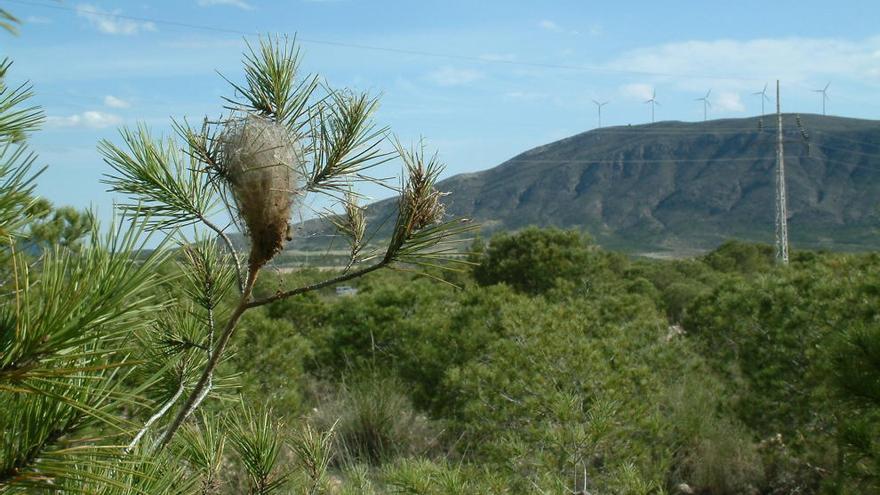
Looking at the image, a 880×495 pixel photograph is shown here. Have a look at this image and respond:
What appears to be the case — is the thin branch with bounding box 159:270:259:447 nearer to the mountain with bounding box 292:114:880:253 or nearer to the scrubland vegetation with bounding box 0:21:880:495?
the scrubland vegetation with bounding box 0:21:880:495

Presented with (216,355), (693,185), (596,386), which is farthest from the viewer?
(693,185)

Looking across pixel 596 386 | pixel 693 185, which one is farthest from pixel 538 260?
pixel 693 185

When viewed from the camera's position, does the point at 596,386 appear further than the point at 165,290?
Yes

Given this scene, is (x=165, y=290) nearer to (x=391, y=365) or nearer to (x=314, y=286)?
(x=314, y=286)

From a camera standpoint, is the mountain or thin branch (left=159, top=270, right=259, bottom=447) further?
the mountain

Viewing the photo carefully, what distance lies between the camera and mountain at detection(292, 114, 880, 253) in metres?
89.6

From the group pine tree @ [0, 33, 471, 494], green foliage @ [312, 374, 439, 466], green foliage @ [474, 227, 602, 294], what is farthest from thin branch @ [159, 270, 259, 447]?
green foliage @ [474, 227, 602, 294]

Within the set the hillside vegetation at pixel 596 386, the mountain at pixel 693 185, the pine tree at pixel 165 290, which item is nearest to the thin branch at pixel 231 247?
the pine tree at pixel 165 290

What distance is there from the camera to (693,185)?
111000 mm

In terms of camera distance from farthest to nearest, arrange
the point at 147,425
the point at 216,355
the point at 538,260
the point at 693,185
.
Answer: the point at 693,185 < the point at 538,260 < the point at 216,355 < the point at 147,425

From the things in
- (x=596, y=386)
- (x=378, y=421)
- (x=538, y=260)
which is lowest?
(x=378, y=421)

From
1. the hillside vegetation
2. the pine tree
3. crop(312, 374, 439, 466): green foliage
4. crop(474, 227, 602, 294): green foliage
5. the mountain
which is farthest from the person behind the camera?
the mountain

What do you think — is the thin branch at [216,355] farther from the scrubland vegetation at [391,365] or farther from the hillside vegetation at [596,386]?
the hillside vegetation at [596,386]

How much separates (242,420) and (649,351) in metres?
7.56
